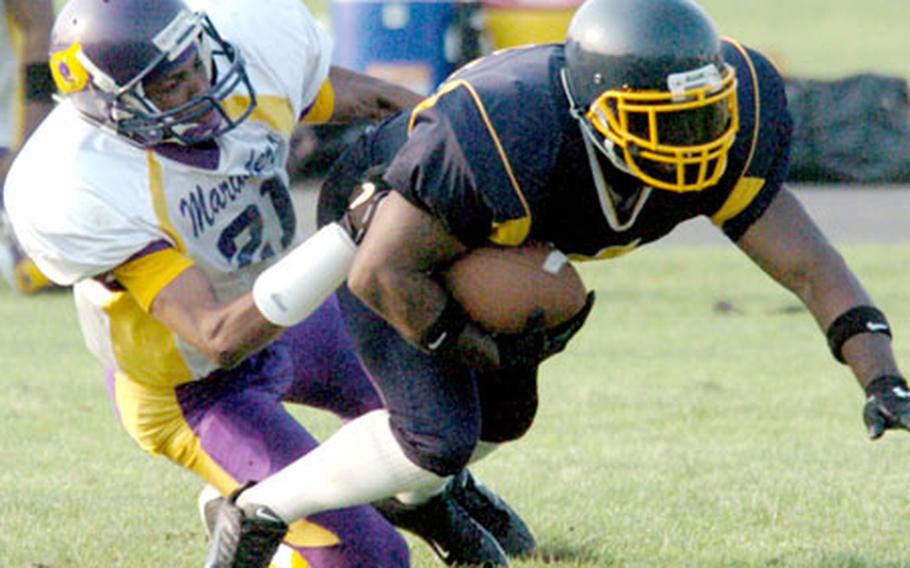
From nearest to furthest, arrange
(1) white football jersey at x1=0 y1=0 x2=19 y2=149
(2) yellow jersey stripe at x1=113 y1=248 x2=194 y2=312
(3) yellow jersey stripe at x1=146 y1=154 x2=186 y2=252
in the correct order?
(2) yellow jersey stripe at x1=113 y1=248 x2=194 y2=312 → (3) yellow jersey stripe at x1=146 y1=154 x2=186 y2=252 → (1) white football jersey at x1=0 y1=0 x2=19 y2=149

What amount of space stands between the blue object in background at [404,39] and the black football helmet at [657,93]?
911cm

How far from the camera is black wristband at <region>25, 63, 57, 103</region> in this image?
819 centimetres

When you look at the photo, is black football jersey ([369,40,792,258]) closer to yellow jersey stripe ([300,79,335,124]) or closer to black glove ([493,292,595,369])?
black glove ([493,292,595,369])

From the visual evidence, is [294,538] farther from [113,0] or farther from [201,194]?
[113,0]

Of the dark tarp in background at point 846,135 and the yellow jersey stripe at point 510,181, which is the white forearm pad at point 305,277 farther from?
the dark tarp in background at point 846,135

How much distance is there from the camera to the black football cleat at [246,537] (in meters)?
4.03

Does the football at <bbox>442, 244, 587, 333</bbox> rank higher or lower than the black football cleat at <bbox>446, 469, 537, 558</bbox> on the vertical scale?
higher

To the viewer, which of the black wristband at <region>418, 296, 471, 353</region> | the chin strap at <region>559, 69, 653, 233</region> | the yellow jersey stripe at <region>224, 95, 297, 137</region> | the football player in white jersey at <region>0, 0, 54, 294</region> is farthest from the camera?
the football player in white jersey at <region>0, 0, 54, 294</region>

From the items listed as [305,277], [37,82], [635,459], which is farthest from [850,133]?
[305,277]

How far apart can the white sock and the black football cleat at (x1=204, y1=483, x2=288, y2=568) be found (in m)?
0.02

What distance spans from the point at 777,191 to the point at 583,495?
139 cm

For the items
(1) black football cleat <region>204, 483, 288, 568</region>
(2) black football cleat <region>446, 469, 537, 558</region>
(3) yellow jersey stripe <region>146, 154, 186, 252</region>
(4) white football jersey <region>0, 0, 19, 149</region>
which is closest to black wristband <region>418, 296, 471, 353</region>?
(1) black football cleat <region>204, 483, 288, 568</region>

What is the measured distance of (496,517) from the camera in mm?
4527

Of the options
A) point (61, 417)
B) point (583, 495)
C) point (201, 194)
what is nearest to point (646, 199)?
point (201, 194)
